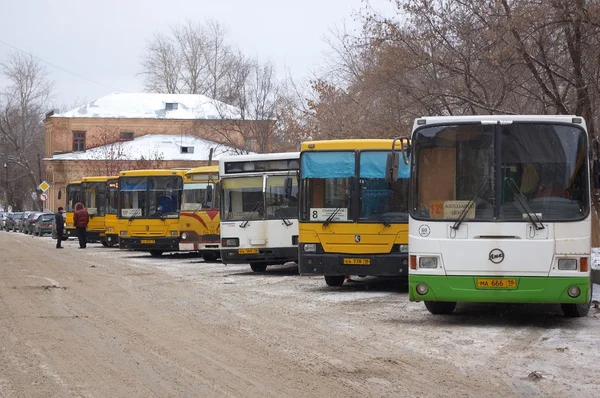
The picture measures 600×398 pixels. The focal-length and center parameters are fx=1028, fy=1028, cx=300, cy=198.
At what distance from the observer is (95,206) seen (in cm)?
4588

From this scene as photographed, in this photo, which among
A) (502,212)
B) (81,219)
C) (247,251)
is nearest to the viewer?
(502,212)

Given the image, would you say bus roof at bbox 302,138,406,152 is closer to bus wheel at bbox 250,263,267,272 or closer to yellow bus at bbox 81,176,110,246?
bus wheel at bbox 250,263,267,272

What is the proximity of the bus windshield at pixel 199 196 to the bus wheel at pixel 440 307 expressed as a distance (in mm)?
15453

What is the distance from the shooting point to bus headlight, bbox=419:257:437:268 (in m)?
13.8

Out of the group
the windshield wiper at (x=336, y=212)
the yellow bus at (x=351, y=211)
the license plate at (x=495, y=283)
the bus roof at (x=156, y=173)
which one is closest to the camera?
the license plate at (x=495, y=283)

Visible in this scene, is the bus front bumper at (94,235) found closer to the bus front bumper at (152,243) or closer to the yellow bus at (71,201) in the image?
the yellow bus at (71,201)

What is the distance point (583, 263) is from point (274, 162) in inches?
459

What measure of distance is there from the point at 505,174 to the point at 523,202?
1.54 feet

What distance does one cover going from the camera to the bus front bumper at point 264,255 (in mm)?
23656

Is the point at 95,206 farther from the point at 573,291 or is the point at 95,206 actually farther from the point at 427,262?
the point at 573,291

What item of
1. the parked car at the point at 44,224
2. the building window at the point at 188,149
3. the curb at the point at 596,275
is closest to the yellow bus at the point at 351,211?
the curb at the point at 596,275

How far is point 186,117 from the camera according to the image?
284 ft

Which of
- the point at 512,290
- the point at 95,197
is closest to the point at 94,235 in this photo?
the point at 95,197

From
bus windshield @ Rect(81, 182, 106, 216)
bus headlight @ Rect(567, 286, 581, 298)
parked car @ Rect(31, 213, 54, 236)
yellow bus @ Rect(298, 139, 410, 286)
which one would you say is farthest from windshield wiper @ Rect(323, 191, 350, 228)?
parked car @ Rect(31, 213, 54, 236)
